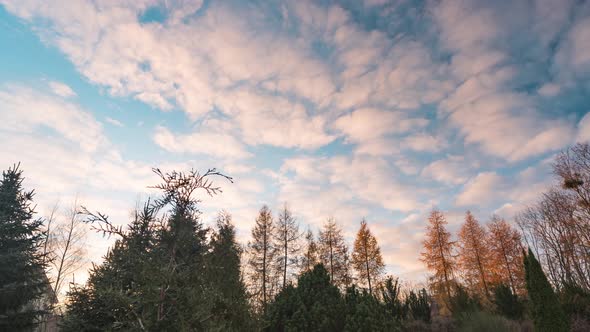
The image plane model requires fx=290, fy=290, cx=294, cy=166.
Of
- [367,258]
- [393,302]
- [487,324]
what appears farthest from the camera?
[367,258]

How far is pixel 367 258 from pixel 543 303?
744 inches

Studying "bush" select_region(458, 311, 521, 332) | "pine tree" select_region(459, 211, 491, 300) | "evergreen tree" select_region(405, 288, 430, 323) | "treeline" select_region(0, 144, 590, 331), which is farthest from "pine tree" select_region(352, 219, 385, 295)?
"bush" select_region(458, 311, 521, 332)

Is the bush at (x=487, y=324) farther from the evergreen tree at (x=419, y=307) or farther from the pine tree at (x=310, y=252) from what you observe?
the pine tree at (x=310, y=252)

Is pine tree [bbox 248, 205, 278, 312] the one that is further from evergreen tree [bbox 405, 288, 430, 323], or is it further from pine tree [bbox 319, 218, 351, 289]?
evergreen tree [bbox 405, 288, 430, 323]

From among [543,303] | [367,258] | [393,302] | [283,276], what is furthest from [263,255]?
[543,303]

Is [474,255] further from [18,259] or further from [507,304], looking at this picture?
[18,259]

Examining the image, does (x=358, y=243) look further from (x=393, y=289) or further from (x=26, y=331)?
(x=26, y=331)

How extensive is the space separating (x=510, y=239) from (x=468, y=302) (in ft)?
60.5

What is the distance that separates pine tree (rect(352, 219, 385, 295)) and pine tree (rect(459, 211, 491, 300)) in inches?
328

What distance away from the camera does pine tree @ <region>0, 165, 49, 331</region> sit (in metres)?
10.6

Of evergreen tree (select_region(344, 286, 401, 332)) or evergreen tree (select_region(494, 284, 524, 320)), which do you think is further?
evergreen tree (select_region(494, 284, 524, 320))

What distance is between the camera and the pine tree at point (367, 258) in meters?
27.7

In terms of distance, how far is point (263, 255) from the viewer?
25391 millimetres

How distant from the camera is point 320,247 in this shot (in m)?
29.2
